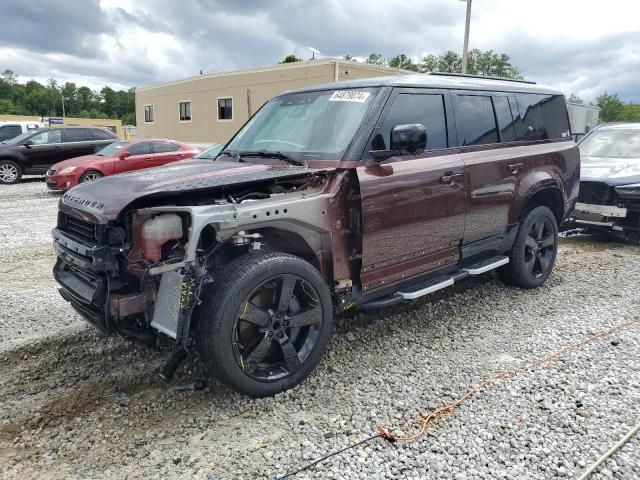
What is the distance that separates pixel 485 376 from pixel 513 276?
1957 mm

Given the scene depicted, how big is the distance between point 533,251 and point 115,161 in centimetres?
1045

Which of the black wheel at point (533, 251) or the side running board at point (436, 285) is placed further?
the black wheel at point (533, 251)

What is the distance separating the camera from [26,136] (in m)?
14.6

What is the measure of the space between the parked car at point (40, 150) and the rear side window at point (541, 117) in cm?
1335

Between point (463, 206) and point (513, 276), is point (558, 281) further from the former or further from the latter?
point (463, 206)

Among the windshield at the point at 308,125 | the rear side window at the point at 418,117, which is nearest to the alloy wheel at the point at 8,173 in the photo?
the windshield at the point at 308,125

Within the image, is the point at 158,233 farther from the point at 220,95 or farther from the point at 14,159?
the point at 220,95

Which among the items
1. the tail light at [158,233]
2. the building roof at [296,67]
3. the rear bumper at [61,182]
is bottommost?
the rear bumper at [61,182]

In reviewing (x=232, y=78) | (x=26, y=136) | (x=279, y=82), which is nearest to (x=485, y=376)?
(x=26, y=136)

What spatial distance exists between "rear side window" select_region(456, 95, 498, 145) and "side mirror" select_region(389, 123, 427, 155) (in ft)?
3.09

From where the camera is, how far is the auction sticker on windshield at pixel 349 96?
3.89m

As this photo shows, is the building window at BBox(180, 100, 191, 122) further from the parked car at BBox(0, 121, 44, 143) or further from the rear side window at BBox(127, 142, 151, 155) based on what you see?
the rear side window at BBox(127, 142, 151, 155)

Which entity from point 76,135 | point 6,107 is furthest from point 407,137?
point 6,107

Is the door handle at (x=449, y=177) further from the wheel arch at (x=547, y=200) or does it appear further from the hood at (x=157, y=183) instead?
the wheel arch at (x=547, y=200)
